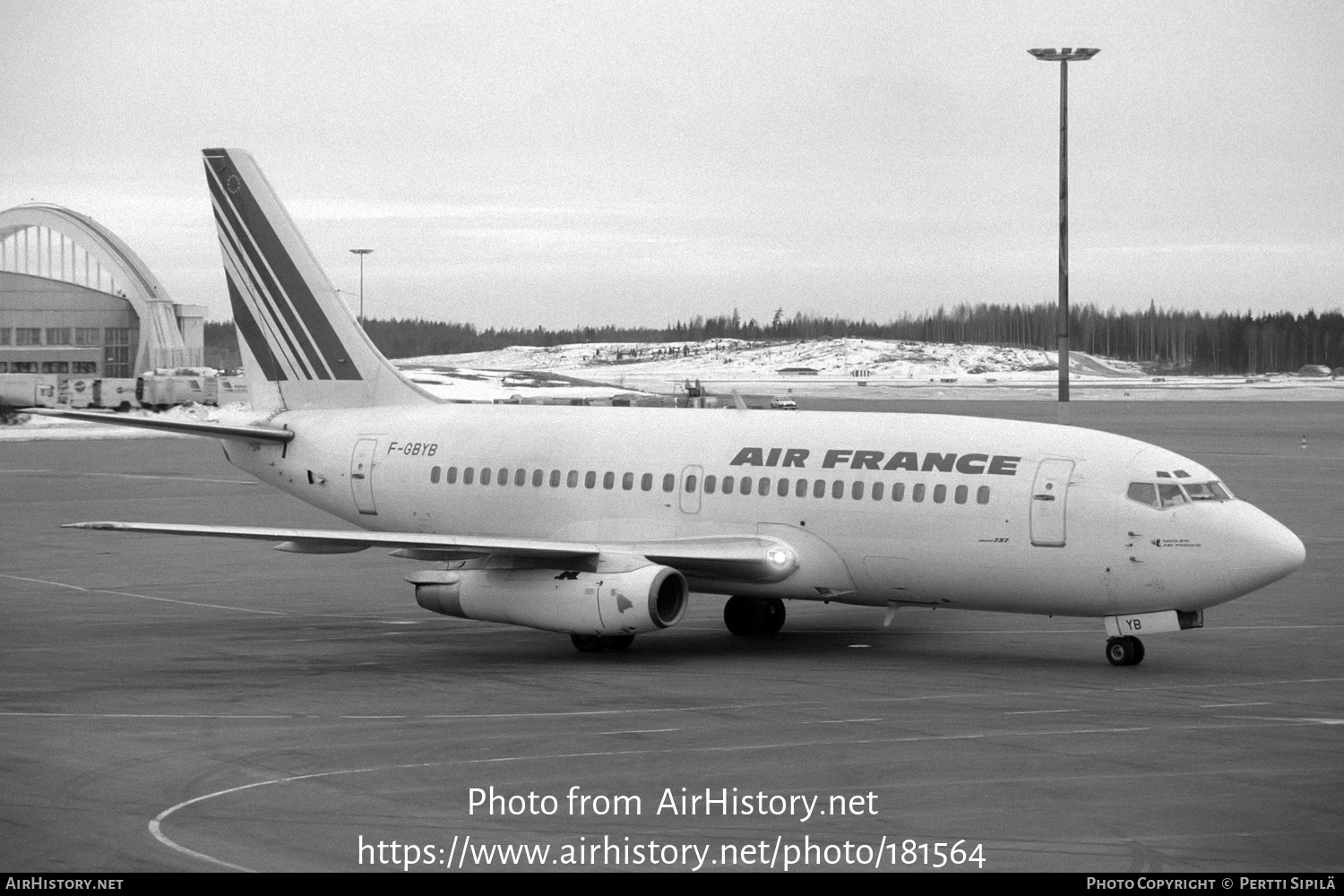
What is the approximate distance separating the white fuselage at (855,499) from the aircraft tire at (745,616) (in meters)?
1.73

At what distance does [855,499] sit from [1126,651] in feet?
15.9

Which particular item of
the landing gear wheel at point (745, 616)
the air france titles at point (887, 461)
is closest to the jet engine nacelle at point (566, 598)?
the air france titles at point (887, 461)

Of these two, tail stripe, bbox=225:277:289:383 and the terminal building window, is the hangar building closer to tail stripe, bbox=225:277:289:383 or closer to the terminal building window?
the terminal building window

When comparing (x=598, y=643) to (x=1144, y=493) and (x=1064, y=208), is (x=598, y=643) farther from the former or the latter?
(x=1064, y=208)

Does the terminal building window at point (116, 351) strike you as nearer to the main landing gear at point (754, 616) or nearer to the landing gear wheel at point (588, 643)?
the main landing gear at point (754, 616)

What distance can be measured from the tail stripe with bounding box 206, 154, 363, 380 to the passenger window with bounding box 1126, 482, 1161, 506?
16.4 m

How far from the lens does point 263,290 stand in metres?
36.3

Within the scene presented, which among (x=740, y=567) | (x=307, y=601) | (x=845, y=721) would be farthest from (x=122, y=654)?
(x=845, y=721)

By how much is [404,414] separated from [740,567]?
9.15 metres

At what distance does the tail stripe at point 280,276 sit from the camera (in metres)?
35.8

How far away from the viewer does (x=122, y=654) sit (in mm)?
28609

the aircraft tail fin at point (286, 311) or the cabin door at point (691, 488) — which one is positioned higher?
the aircraft tail fin at point (286, 311)
